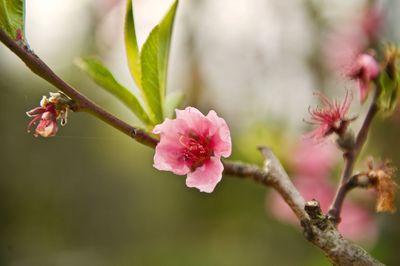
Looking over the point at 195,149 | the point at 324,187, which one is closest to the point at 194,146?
the point at 195,149

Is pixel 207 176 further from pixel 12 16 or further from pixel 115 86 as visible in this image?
pixel 12 16

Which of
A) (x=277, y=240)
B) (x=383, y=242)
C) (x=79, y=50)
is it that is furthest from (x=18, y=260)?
(x=383, y=242)

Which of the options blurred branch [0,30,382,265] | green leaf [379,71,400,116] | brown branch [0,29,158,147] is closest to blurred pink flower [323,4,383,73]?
green leaf [379,71,400,116]

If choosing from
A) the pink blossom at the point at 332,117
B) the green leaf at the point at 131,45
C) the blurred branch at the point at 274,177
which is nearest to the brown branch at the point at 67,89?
the blurred branch at the point at 274,177

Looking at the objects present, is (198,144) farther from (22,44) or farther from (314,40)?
(314,40)

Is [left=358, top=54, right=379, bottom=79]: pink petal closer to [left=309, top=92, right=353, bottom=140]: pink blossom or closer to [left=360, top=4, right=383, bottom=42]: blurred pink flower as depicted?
[left=309, top=92, right=353, bottom=140]: pink blossom

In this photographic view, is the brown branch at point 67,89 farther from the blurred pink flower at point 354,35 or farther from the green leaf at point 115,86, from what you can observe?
the blurred pink flower at point 354,35
